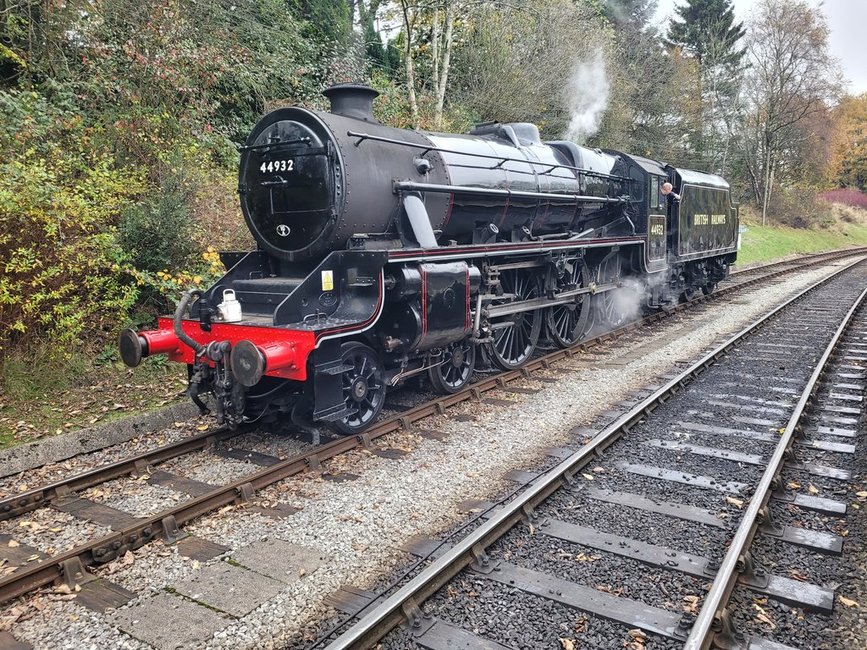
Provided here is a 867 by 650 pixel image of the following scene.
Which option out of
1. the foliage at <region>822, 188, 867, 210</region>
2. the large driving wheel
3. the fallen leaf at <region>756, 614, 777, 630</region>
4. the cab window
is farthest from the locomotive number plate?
the foliage at <region>822, 188, 867, 210</region>

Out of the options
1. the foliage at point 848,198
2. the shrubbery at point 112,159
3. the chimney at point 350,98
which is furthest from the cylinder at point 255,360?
the foliage at point 848,198

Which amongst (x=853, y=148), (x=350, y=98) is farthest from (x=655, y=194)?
(x=853, y=148)

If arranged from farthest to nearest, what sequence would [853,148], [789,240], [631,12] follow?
[853,148] < [631,12] < [789,240]

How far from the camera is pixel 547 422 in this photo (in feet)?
20.5

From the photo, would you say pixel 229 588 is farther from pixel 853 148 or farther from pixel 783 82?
pixel 853 148

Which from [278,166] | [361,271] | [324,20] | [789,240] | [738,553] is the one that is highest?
[324,20]

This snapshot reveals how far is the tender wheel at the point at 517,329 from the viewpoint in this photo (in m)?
8.05

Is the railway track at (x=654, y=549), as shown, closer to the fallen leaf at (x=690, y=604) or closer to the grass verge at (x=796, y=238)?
the fallen leaf at (x=690, y=604)

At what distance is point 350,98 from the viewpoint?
6.30 meters

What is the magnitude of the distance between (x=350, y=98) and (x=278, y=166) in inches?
44.4

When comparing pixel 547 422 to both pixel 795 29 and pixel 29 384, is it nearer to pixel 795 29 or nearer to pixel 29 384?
pixel 29 384

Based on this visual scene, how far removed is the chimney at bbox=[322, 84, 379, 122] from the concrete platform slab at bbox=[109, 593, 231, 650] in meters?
4.73

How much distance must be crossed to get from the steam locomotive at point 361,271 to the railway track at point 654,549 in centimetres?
184

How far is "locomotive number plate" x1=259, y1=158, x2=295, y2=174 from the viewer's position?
576 cm
